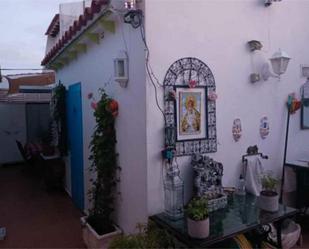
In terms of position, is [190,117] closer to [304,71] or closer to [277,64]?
[277,64]

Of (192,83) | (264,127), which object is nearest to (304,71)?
→ (264,127)

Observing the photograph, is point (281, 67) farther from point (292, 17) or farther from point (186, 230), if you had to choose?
point (186, 230)

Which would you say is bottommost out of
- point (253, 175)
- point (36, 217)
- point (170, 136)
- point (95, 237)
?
point (36, 217)

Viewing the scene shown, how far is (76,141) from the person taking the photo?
5227 millimetres

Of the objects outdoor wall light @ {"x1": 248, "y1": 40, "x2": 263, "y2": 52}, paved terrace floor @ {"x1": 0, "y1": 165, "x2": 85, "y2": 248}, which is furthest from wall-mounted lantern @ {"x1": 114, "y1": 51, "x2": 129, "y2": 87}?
paved terrace floor @ {"x1": 0, "y1": 165, "x2": 85, "y2": 248}

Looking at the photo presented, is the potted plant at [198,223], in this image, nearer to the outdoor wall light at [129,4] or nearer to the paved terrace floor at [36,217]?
the outdoor wall light at [129,4]

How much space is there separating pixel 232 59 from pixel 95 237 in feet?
8.78

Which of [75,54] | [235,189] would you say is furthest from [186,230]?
[75,54]

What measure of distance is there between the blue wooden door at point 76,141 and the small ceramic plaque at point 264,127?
298 cm

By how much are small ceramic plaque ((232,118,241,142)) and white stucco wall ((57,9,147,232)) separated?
118cm

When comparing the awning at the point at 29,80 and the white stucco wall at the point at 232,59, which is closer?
the white stucco wall at the point at 232,59

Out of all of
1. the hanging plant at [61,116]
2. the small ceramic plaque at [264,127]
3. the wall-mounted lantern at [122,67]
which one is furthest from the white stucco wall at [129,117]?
the hanging plant at [61,116]

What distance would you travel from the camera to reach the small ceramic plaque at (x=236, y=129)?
10.8 feet

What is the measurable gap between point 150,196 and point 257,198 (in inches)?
50.6
